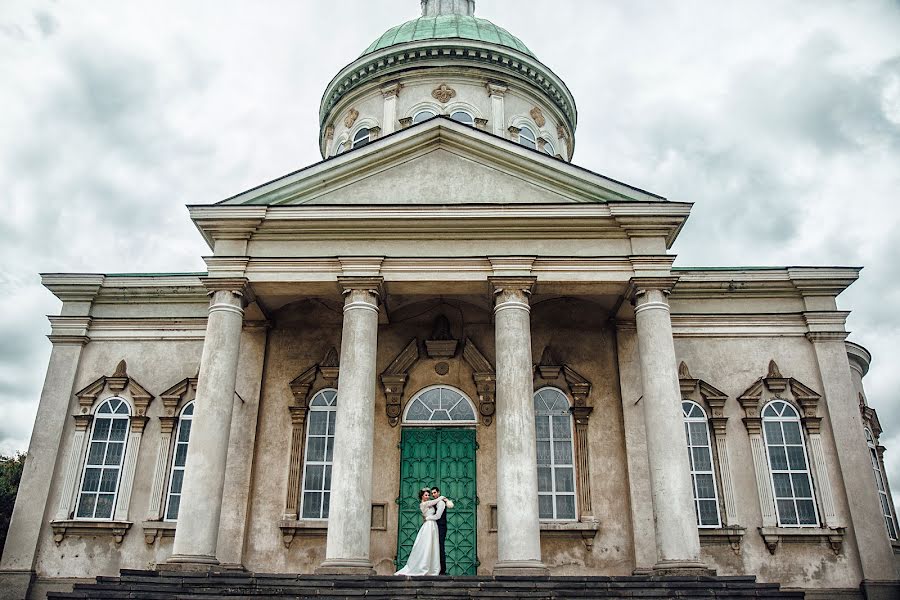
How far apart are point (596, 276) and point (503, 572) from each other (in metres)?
5.76

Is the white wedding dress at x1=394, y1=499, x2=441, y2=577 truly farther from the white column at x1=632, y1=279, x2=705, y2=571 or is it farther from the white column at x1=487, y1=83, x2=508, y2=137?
the white column at x1=487, y1=83, x2=508, y2=137

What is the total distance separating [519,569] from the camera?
12.2 m

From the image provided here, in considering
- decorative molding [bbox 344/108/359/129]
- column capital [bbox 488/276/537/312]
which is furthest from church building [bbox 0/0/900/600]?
decorative molding [bbox 344/108/359/129]

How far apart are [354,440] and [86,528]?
726 centimetres

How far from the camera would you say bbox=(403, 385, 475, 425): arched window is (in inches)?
651

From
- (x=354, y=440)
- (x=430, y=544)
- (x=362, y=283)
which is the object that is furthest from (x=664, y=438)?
(x=362, y=283)

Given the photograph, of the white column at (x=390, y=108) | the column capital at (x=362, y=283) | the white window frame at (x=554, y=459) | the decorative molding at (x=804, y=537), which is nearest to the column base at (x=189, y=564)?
the column capital at (x=362, y=283)

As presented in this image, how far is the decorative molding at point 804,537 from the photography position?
15.5 m

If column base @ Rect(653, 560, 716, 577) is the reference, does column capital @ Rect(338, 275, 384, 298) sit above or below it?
above

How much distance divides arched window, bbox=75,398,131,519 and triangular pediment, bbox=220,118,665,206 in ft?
19.4

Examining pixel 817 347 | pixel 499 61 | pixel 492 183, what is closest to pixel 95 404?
pixel 492 183

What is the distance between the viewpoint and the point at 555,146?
23344 millimetres

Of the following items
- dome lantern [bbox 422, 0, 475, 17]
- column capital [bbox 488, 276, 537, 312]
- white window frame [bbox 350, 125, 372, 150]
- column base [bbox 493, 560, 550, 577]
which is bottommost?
column base [bbox 493, 560, 550, 577]

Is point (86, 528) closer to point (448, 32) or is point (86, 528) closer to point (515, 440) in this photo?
point (515, 440)
